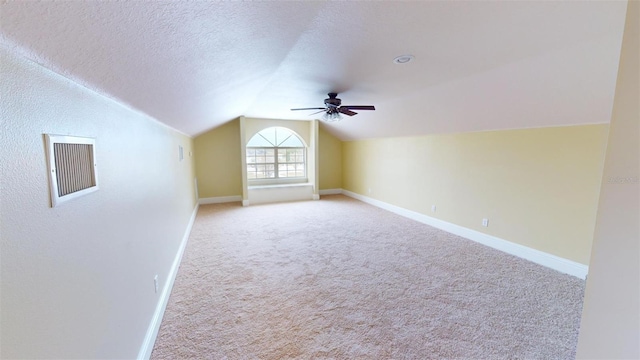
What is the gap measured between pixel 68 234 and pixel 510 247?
14.1 feet

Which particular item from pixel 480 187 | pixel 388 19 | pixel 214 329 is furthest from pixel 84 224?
pixel 480 187

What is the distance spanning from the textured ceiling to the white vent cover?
0.25 meters

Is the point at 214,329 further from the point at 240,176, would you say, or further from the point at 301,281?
the point at 240,176

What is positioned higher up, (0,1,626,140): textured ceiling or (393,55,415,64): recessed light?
(393,55,415,64): recessed light

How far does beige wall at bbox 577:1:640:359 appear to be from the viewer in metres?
0.76

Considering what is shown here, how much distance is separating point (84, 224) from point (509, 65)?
10.2ft

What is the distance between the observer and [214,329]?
6.38 feet

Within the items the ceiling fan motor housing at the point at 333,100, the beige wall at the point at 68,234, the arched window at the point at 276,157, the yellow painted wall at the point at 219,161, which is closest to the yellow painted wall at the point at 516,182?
the ceiling fan motor housing at the point at 333,100

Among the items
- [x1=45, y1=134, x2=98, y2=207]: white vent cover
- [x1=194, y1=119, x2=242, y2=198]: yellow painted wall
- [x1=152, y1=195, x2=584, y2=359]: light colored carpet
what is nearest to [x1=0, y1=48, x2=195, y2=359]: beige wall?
[x1=45, y1=134, x2=98, y2=207]: white vent cover

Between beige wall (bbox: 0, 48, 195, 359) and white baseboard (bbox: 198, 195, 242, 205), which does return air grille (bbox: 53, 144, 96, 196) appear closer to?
beige wall (bbox: 0, 48, 195, 359)

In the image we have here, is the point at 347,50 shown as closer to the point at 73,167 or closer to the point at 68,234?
the point at 73,167

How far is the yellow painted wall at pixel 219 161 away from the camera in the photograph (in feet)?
19.9

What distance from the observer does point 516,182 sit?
3279 mm

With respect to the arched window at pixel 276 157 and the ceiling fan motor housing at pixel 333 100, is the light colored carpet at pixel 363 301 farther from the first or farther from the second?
the arched window at pixel 276 157
